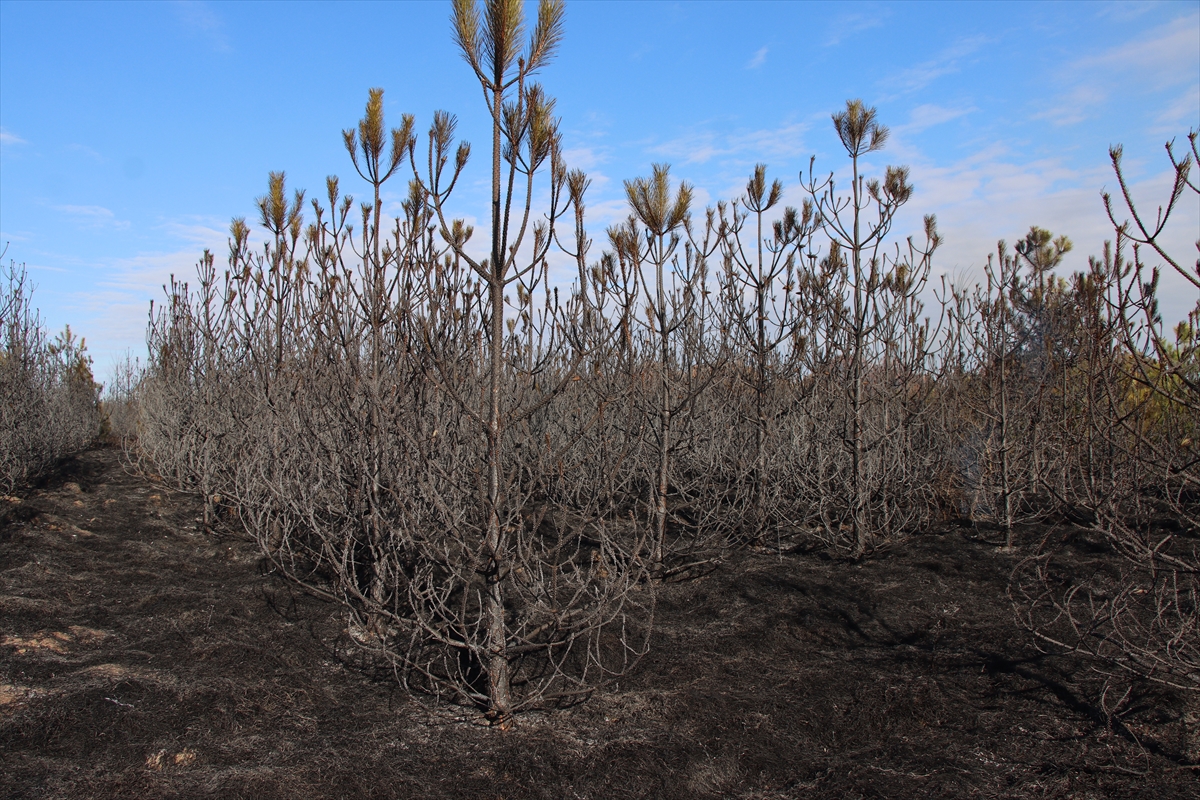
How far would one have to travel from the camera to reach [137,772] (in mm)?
3441

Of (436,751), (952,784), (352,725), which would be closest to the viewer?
(952,784)

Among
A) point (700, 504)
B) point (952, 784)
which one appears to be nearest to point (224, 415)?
point (700, 504)

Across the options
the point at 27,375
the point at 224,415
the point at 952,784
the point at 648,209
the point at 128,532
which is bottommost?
the point at 952,784

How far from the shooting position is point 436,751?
3.60 meters

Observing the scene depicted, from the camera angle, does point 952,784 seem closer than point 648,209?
Yes

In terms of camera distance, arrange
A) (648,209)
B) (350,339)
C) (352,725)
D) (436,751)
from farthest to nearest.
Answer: (648,209) < (350,339) < (352,725) < (436,751)

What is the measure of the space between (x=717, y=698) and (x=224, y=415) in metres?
6.74

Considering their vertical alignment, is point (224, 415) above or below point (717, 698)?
above

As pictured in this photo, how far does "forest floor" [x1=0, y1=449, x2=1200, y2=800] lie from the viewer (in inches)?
133

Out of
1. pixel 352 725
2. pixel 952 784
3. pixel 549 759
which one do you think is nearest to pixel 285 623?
pixel 352 725

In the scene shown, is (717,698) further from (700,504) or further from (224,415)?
(224,415)

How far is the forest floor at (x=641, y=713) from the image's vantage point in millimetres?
3375

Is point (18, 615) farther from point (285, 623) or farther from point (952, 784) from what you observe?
point (952, 784)

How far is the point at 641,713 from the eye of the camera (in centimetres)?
404
